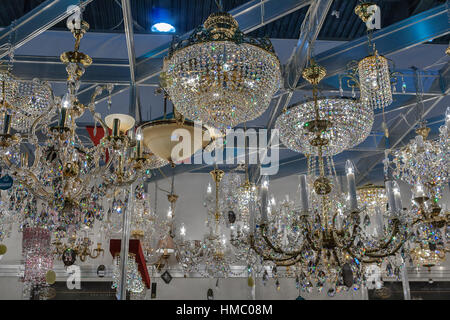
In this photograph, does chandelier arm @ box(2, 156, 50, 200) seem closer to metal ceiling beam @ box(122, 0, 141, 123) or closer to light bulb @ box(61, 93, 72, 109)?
light bulb @ box(61, 93, 72, 109)

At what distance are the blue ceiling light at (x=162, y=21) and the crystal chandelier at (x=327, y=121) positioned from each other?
6.79ft

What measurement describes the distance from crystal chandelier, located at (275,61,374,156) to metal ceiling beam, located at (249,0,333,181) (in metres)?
0.69

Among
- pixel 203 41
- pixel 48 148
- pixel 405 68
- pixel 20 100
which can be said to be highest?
pixel 405 68

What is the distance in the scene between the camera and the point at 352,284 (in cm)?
294

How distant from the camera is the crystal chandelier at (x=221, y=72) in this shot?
2.37 metres

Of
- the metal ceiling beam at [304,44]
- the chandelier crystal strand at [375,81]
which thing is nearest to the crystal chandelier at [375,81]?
the chandelier crystal strand at [375,81]

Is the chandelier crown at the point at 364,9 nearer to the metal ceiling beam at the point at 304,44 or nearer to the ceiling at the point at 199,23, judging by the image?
the metal ceiling beam at the point at 304,44

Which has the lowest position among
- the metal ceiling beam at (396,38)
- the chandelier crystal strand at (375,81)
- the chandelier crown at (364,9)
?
the chandelier crystal strand at (375,81)

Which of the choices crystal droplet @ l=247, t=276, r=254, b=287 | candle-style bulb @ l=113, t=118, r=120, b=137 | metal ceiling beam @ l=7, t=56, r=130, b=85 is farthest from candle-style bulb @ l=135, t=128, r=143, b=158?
crystal droplet @ l=247, t=276, r=254, b=287

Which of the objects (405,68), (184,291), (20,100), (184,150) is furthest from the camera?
(184,291)

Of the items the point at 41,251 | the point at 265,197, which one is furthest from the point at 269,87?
the point at 41,251

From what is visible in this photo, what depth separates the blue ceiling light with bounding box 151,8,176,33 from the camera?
4823 millimetres
